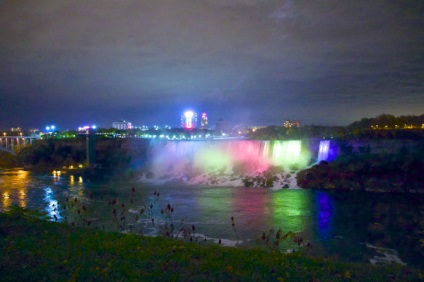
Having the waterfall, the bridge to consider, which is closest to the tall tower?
the waterfall

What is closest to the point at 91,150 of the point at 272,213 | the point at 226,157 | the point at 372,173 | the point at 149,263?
the point at 226,157

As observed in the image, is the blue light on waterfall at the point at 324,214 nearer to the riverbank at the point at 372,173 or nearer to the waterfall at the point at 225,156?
the riverbank at the point at 372,173

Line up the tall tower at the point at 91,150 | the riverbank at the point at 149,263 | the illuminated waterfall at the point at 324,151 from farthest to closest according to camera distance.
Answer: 1. the tall tower at the point at 91,150
2. the illuminated waterfall at the point at 324,151
3. the riverbank at the point at 149,263

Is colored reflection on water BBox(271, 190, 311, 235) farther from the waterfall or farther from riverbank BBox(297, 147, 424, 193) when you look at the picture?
the waterfall

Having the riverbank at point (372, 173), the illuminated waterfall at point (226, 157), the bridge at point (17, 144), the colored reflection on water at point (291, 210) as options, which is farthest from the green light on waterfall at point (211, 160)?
the bridge at point (17, 144)

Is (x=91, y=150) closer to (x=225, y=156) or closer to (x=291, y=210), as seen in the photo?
(x=225, y=156)

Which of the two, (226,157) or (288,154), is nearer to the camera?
(288,154)
